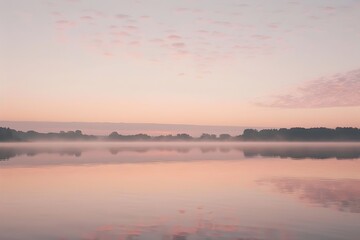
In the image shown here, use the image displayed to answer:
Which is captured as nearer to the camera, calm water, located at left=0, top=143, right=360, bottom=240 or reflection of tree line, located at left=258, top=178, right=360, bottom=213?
calm water, located at left=0, top=143, right=360, bottom=240

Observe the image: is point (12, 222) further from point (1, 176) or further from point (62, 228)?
point (1, 176)

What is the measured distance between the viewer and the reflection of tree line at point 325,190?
28.7m

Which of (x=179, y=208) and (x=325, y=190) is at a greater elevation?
(x=325, y=190)

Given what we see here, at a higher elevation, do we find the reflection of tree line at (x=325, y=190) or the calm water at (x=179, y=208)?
the reflection of tree line at (x=325, y=190)

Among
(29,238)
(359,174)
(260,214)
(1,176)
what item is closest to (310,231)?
(260,214)

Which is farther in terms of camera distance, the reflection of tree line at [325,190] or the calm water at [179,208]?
the reflection of tree line at [325,190]

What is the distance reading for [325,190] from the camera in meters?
35.7

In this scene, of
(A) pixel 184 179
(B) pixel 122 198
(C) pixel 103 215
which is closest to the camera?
(C) pixel 103 215

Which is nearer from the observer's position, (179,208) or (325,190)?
(179,208)

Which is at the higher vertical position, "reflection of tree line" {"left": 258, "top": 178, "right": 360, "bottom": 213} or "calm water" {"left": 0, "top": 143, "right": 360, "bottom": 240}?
"reflection of tree line" {"left": 258, "top": 178, "right": 360, "bottom": 213}

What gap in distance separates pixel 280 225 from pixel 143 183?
21116 millimetres

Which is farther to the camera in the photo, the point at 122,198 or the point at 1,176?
the point at 1,176

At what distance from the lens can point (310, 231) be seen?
20906 millimetres

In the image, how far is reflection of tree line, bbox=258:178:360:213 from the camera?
94.3ft
